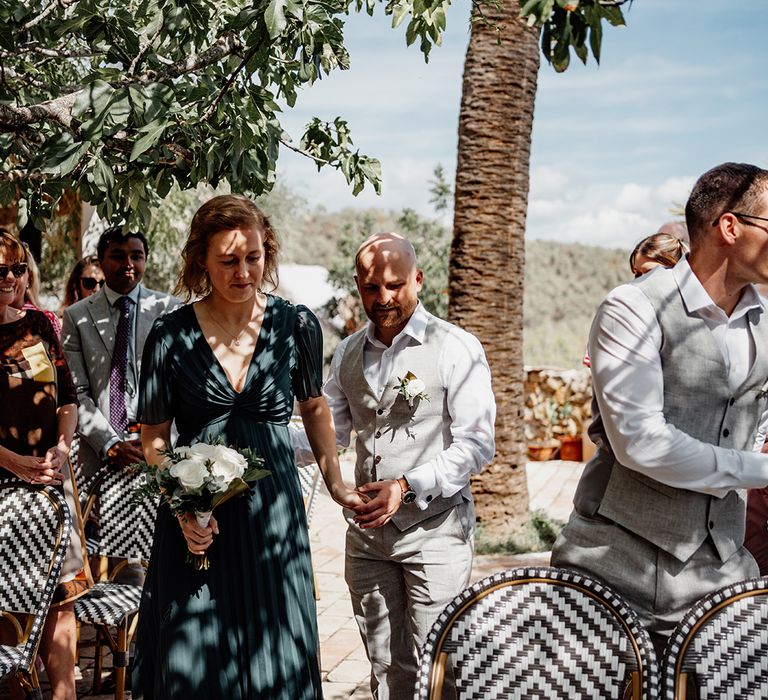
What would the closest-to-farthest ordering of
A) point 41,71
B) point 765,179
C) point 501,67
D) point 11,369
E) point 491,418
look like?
point 765,179 < point 491,418 < point 11,369 < point 41,71 < point 501,67

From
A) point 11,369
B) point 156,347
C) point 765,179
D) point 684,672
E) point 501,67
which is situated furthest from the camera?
point 501,67

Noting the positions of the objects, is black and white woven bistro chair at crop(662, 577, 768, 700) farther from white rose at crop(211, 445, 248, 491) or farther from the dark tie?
the dark tie

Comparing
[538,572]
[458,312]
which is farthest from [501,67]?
[538,572]

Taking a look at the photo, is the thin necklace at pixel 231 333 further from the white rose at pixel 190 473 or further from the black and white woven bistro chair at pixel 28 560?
the black and white woven bistro chair at pixel 28 560

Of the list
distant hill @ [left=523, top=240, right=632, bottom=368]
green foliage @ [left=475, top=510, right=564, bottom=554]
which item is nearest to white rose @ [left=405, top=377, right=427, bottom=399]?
green foliage @ [left=475, top=510, right=564, bottom=554]

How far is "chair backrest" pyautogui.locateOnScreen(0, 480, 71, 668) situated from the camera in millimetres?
3771

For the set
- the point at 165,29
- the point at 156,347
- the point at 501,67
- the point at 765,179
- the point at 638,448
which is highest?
the point at 501,67

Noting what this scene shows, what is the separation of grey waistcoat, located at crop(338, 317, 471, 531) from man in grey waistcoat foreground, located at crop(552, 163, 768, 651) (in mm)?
929

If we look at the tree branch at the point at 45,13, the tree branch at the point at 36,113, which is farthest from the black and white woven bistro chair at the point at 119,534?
the tree branch at the point at 45,13

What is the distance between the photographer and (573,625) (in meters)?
2.58

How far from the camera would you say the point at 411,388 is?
357 centimetres

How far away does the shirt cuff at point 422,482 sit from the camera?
11.5 feet

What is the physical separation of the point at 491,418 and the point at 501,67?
17.2 ft

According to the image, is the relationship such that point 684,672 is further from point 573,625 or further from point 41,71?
point 41,71
